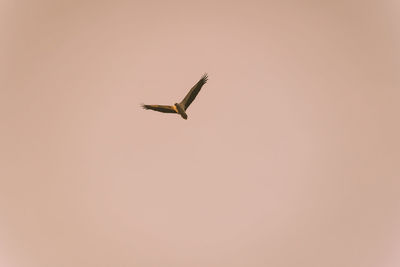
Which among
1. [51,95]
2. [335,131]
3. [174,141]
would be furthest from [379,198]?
[51,95]

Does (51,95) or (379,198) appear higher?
(51,95)

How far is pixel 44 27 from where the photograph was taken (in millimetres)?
7094

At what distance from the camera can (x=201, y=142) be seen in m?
7.93

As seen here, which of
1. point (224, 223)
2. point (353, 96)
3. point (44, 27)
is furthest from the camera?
point (224, 223)

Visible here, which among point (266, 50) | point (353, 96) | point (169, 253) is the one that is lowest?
point (169, 253)

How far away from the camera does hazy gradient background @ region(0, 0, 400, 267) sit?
24.3 feet

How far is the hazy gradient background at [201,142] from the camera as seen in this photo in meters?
7.42

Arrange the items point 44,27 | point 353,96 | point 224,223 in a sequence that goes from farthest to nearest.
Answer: point 224,223
point 353,96
point 44,27

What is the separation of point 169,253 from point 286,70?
2.78 metres

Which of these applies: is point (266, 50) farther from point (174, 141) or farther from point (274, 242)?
point (274, 242)

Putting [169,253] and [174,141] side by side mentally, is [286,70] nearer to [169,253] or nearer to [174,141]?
[174,141]

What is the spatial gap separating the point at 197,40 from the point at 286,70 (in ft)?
3.90

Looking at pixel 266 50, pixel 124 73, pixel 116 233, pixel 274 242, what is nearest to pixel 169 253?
pixel 116 233

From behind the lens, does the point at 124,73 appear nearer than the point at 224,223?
Yes
